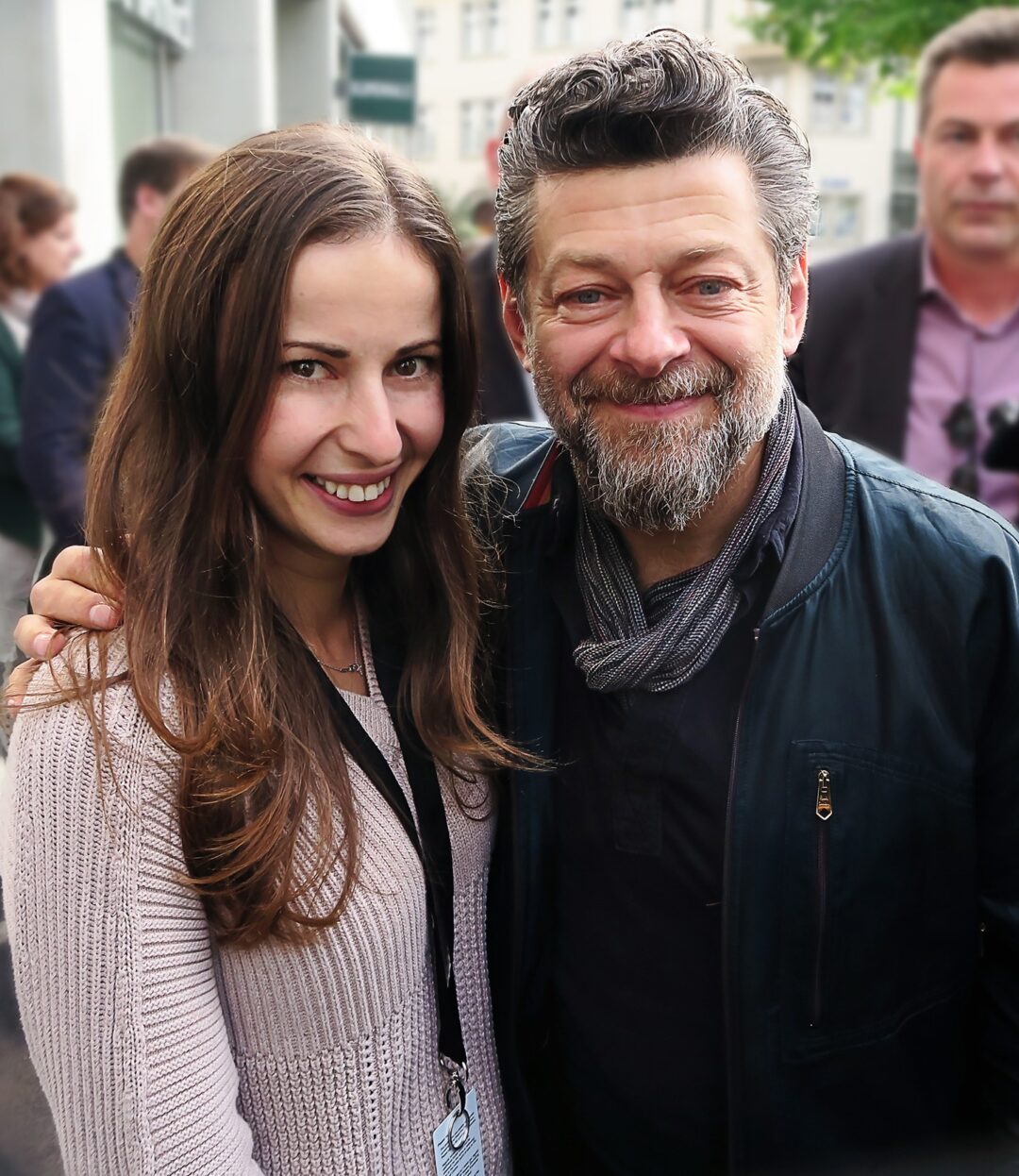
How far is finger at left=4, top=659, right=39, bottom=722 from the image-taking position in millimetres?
1470

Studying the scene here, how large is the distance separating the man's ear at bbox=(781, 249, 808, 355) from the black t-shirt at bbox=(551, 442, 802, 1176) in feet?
0.68

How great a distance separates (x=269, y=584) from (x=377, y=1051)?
676mm

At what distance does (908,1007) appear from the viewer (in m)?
1.75

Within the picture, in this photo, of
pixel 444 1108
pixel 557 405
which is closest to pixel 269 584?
pixel 557 405

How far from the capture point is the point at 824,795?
5.43 ft

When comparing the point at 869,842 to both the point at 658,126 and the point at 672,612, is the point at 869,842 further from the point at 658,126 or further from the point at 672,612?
the point at 658,126

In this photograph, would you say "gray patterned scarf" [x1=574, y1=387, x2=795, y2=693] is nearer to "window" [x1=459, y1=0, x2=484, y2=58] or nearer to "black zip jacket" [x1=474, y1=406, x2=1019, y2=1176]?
"black zip jacket" [x1=474, y1=406, x2=1019, y2=1176]

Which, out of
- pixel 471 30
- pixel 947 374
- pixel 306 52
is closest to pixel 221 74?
pixel 306 52

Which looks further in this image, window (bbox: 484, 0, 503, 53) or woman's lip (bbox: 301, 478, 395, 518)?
window (bbox: 484, 0, 503, 53)

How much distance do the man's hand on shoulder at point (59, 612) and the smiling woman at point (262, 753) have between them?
0.03 metres

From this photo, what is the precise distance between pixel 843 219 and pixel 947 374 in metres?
35.0

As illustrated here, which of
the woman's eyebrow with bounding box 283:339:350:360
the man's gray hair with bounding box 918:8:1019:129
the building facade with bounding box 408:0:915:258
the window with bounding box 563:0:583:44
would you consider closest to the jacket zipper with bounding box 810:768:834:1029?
the woman's eyebrow with bounding box 283:339:350:360

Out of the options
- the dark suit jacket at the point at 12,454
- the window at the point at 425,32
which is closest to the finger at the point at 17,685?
the dark suit jacket at the point at 12,454

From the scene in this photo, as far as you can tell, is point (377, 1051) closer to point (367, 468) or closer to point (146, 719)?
point (146, 719)
